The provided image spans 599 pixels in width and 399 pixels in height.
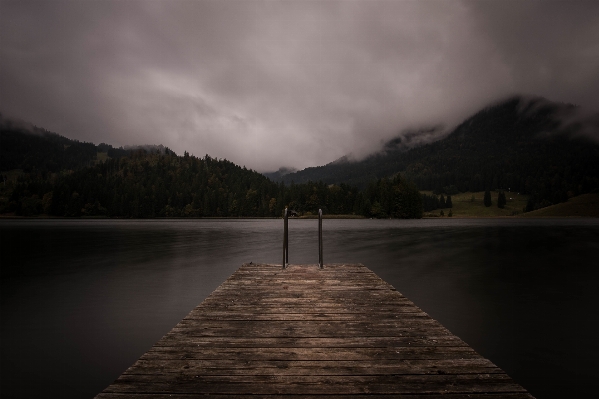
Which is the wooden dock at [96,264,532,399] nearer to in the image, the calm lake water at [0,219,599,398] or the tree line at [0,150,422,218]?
the calm lake water at [0,219,599,398]

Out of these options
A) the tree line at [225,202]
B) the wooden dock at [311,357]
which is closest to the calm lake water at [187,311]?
the wooden dock at [311,357]

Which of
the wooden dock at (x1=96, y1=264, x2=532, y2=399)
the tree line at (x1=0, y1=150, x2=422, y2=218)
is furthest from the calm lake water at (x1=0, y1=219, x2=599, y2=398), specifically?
the tree line at (x1=0, y1=150, x2=422, y2=218)

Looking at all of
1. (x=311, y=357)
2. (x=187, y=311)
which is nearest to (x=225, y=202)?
(x=187, y=311)

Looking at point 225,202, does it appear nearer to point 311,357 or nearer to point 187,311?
point 187,311

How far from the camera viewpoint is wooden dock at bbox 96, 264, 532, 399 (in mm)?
4055

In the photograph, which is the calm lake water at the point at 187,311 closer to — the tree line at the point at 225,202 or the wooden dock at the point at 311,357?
the wooden dock at the point at 311,357

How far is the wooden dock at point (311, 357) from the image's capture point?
4.05m

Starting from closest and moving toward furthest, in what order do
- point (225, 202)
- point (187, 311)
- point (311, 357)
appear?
point (311, 357) < point (187, 311) < point (225, 202)

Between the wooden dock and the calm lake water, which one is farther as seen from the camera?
the calm lake water

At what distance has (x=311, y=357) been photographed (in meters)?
4.95

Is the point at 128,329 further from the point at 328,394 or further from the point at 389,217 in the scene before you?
the point at 389,217

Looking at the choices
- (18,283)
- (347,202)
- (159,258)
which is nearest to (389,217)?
(347,202)

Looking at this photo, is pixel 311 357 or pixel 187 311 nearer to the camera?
pixel 311 357

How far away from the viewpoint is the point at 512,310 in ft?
42.7
